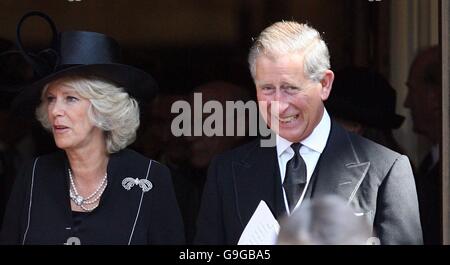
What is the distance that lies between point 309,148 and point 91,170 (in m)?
1.02

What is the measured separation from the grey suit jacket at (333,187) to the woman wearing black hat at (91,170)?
0.71 ft

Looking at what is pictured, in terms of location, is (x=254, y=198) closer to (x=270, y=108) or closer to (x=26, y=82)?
(x=270, y=108)

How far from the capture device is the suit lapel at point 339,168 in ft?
36.2

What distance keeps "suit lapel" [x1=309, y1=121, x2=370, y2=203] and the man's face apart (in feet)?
0.44

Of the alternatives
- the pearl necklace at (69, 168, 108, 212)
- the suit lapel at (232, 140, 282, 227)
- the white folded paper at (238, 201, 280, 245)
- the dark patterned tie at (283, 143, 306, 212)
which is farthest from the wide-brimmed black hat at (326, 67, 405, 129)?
the pearl necklace at (69, 168, 108, 212)

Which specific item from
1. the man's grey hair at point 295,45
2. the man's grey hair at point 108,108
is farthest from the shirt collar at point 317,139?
the man's grey hair at point 108,108

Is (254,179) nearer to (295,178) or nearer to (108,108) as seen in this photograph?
(295,178)

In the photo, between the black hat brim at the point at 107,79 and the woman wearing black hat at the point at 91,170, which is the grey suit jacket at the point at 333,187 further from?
the black hat brim at the point at 107,79

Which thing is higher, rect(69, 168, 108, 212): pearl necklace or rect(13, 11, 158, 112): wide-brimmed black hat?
rect(13, 11, 158, 112): wide-brimmed black hat

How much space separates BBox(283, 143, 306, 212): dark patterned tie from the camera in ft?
36.3

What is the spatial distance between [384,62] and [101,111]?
51.9 inches

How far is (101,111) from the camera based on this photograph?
11.1 metres

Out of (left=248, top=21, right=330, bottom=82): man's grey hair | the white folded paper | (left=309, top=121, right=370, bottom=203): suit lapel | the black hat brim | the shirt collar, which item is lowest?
the white folded paper

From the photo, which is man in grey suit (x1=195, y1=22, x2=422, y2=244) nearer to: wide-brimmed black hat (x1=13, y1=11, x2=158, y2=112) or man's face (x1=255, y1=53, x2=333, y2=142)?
man's face (x1=255, y1=53, x2=333, y2=142)
